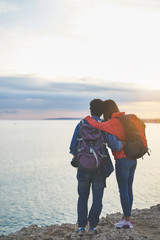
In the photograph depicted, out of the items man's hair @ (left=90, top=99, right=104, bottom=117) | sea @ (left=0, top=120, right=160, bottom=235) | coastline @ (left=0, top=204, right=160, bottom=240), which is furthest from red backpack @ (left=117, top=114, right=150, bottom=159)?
sea @ (left=0, top=120, right=160, bottom=235)

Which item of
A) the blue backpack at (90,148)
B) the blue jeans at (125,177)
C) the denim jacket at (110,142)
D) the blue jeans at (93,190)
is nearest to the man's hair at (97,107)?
the denim jacket at (110,142)

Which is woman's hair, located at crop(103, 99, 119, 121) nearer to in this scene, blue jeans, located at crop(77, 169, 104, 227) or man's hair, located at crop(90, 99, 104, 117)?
man's hair, located at crop(90, 99, 104, 117)

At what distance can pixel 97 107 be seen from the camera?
5.05 metres

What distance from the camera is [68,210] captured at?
1458cm

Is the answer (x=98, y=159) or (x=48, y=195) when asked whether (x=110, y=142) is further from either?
(x=48, y=195)

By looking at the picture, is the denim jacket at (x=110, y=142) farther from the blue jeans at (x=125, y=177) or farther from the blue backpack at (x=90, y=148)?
the blue jeans at (x=125, y=177)

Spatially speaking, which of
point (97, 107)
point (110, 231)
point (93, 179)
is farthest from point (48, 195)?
point (97, 107)

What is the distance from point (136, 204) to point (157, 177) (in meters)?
8.55

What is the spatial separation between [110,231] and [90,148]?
1646mm

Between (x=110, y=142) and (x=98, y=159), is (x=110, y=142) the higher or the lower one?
the higher one

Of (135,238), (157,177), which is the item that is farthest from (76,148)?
(157,177)

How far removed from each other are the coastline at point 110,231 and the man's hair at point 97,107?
2.23 metres

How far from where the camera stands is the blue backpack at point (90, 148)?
4.83m

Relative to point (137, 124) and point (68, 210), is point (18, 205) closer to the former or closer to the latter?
point (68, 210)
